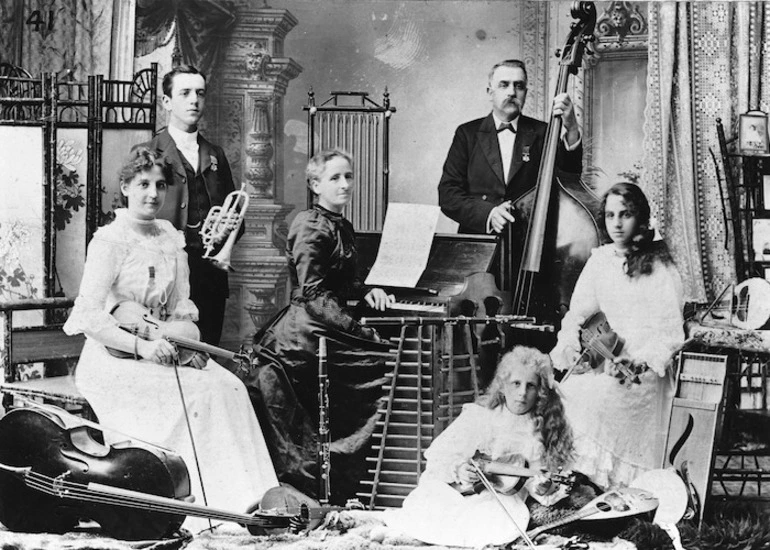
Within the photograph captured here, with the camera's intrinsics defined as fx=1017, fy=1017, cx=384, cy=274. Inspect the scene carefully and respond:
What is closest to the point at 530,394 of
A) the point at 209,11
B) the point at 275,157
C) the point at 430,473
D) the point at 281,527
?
the point at 430,473

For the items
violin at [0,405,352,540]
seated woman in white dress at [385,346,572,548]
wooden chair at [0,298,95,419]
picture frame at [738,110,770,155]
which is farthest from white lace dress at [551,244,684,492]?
wooden chair at [0,298,95,419]

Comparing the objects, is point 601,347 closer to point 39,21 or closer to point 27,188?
point 27,188

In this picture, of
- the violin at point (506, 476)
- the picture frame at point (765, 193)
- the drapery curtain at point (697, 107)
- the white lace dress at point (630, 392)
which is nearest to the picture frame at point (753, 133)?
the drapery curtain at point (697, 107)

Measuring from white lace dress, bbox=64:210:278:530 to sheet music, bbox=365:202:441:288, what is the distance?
2.88 ft

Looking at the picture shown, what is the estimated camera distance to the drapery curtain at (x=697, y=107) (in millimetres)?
4914

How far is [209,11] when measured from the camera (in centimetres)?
505

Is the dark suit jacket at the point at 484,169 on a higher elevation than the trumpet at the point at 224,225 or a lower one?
higher

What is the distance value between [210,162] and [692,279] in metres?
2.42

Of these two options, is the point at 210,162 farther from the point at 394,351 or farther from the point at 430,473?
the point at 430,473

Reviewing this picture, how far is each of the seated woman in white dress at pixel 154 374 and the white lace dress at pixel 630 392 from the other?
1526 millimetres

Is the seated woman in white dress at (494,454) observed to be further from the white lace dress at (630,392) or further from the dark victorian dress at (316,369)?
the dark victorian dress at (316,369)

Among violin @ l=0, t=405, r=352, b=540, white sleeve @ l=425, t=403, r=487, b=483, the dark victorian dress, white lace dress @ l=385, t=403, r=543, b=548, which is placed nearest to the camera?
violin @ l=0, t=405, r=352, b=540

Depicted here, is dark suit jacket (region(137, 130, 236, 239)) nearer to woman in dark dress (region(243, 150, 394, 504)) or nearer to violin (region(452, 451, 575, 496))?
woman in dark dress (region(243, 150, 394, 504))

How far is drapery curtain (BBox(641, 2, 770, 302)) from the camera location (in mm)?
4914
